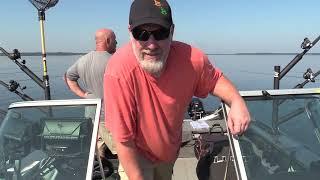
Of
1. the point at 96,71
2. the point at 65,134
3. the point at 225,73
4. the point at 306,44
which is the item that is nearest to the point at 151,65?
the point at 65,134

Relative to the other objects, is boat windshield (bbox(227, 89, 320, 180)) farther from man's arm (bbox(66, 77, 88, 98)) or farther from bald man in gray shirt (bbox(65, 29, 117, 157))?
man's arm (bbox(66, 77, 88, 98))

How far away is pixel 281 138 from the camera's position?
3.30 metres

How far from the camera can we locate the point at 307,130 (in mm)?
3377

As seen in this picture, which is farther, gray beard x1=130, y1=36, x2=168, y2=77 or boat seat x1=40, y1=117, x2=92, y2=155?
boat seat x1=40, y1=117, x2=92, y2=155

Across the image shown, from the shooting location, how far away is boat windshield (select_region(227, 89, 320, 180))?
9.99 ft

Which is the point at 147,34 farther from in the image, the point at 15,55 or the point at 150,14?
the point at 15,55

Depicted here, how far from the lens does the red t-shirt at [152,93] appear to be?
271 centimetres

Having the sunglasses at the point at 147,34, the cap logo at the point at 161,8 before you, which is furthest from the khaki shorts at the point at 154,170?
the cap logo at the point at 161,8

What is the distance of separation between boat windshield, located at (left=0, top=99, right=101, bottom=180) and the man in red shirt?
20.3 inches

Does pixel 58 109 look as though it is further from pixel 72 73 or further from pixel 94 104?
pixel 72 73

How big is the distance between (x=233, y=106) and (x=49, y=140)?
1.51 meters

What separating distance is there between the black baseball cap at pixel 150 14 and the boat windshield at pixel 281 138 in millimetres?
1013

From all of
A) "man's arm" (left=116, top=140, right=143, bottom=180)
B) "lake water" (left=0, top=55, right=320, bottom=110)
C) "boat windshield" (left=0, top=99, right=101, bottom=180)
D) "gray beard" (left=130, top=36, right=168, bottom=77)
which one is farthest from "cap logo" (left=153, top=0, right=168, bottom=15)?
"lake water" (left=0, top=55, right=320, bottom=110)

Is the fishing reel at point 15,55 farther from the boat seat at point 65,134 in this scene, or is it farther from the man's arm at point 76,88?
the boat seat at point 65,134
